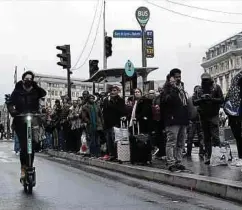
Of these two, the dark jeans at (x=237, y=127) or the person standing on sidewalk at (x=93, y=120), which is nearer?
the dark jeans at (x=237, y=127)

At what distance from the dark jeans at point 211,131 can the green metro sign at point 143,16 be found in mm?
9457

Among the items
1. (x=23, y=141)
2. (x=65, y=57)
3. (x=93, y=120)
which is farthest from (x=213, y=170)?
(x=65, y=57)

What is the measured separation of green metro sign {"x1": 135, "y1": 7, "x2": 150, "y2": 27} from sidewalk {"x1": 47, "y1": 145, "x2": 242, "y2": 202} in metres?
8.40

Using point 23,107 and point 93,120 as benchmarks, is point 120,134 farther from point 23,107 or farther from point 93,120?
point 23,107

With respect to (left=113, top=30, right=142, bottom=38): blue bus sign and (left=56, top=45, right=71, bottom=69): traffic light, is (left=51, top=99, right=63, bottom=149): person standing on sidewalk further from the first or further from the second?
(left=113, top=30, right=142, bottom=38): blue bus sign

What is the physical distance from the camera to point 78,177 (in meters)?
10.7

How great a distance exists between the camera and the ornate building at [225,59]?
122750 mm

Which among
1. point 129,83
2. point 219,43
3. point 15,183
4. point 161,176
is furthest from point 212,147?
point 219,43

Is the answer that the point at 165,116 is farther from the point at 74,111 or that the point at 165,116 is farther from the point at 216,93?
the point at 74,111

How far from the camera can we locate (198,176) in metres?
8.84

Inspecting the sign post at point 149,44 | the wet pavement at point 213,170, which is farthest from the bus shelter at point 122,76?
the wet pavement at point 213,170

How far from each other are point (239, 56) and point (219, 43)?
14142 millimetres

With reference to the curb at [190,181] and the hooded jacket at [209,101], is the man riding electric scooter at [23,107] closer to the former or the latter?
the curb at [190,181]

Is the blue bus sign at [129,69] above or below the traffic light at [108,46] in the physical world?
below
